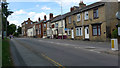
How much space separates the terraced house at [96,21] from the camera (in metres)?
24.4

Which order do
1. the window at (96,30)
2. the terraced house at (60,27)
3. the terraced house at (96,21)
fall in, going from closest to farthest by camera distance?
the terraced house at (96,21)
the window at (96,30)
the terraced house at (60,27)

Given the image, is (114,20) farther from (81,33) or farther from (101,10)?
(81,33)

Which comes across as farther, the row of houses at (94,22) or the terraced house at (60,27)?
the terraced house at (60,27)

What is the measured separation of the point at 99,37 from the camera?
25.2 meters

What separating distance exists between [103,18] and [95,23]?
2.18 metres

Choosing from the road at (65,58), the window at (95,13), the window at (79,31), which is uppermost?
the window at (95,13)

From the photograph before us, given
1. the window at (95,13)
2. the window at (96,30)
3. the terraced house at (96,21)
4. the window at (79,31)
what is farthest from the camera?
the window at (79,31)

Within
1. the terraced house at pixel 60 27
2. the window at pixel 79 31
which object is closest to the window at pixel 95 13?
the window at pixel 79 31

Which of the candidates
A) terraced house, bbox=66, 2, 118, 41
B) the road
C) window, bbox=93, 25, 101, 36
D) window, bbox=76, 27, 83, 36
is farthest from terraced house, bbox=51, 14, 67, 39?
the road

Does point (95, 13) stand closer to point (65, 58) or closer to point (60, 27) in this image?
point (60, 27)

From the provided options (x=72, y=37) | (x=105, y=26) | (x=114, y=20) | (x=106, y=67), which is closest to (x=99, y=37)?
(x=105, y=26)

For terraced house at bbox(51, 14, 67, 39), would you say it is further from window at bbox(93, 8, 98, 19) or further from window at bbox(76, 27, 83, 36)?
window at bbox(93, 8, 98, 19)

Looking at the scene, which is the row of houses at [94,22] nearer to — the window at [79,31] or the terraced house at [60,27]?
the window at [79,31]

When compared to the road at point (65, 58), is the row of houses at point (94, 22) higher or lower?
higher
